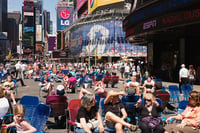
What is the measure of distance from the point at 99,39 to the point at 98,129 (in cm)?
8241

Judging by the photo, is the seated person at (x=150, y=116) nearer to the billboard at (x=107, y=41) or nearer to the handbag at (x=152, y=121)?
the handbag at (x=152, y=121)

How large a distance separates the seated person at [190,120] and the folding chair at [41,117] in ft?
8.28

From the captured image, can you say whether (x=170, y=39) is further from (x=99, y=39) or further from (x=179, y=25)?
(x=99, y=39)

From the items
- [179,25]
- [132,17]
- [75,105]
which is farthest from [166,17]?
[75,105]

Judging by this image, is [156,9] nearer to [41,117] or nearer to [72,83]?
[72,83]

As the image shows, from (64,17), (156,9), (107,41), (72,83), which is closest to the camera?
(72,83)

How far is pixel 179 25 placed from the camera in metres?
20.3

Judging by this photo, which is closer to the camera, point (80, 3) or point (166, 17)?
point (166, 17)

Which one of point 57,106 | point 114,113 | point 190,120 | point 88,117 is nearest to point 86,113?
point 88,117

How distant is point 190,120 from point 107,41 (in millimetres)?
79535

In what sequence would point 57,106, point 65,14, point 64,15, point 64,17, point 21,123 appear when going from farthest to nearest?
1. point 64,17
2. point 64,15
3. point 65,14
4. point 57,106
5. point 21,123

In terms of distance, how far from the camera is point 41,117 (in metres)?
6.02

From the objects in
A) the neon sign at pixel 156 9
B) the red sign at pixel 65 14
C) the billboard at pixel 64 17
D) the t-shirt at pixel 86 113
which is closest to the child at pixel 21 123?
the t-shirt at pixel 86 113

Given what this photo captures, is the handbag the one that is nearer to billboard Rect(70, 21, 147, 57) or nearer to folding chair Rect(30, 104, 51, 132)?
folding chair Rect(30, 104, 51, 132)
